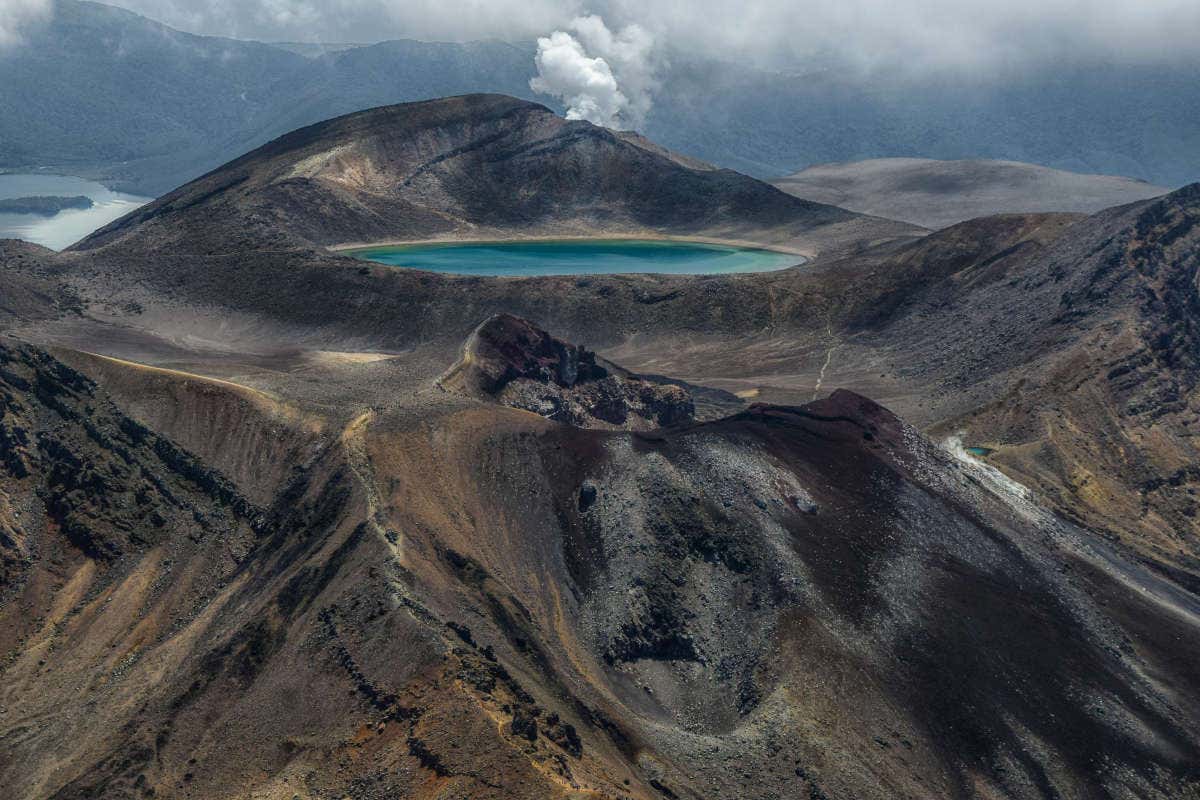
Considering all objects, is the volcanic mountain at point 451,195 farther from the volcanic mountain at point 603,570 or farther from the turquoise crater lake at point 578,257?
the volcanic mountain at point 603,570

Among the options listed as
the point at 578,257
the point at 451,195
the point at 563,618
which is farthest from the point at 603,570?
the point at 451,195

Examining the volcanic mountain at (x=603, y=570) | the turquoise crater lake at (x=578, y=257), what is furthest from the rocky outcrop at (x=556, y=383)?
the turquoise crater lake at (x=578, y=257)

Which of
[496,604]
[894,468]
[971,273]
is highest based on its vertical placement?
[971,273]

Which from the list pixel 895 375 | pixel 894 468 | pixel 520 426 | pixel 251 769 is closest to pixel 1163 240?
pixel 895 375

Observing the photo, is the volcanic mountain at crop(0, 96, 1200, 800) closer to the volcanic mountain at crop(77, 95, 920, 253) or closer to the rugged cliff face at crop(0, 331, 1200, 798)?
the rugged cliff face at crop(0, 331, 1200, 798)

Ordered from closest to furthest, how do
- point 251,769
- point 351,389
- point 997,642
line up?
1. point 251,769
2. point 997,642
3. point 351,389

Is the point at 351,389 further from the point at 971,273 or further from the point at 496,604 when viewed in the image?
the point at 971,273

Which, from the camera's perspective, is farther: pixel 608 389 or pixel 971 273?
pixel 971 273
